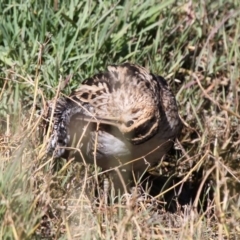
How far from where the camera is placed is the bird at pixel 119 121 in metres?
4.86

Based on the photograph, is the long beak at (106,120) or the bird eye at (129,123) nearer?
the bird eye at (129,123)

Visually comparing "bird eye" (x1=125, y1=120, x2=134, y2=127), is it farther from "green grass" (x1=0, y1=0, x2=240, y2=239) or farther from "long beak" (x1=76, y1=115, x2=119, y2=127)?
"green grass" (x1=0, y1=0, x2=240, y2=239)

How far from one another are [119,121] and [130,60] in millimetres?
1241

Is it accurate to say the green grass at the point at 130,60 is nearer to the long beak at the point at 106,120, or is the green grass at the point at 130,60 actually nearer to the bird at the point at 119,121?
the bird at the point at 119,121

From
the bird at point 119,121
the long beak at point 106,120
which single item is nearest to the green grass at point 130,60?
the bird at point 119,121

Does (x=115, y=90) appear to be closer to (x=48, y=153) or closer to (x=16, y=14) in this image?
(x=48, y=153)

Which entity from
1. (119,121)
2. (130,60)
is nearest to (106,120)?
(119,121)

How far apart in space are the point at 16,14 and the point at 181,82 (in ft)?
4.15

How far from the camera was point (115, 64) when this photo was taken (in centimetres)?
577

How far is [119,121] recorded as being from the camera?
484 centimetres

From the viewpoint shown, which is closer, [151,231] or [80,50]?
[151,231]

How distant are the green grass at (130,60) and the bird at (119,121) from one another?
0.17 m

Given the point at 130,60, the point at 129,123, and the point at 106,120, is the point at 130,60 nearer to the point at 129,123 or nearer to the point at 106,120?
the point at 106,120

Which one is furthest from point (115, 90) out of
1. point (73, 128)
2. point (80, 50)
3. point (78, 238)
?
point (78, 238)
